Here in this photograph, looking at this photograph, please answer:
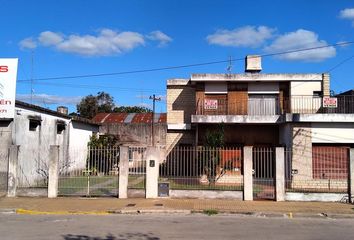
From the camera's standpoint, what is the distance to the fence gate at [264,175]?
59.9 ft

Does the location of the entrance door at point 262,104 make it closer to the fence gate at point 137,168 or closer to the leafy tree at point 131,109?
the fence gate at point 137,168

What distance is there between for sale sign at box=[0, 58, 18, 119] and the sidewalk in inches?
166

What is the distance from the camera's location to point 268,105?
28.4m

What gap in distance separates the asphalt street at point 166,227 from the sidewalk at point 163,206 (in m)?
0.67

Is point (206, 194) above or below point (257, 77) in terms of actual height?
below

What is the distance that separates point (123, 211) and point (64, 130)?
46.9 feet

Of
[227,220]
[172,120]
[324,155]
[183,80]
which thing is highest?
[183,80]

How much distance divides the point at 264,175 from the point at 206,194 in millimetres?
3080

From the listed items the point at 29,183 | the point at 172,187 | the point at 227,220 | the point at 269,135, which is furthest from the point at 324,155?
the point at 29,183

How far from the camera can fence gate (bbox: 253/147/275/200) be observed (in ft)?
59.9

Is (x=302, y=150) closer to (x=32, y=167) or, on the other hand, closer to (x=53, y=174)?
(x=53, y=174)

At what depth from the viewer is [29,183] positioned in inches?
821

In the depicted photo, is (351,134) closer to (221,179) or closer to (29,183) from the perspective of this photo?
(221,179)

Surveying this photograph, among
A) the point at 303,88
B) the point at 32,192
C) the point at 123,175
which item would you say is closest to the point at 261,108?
the point at 303,88
